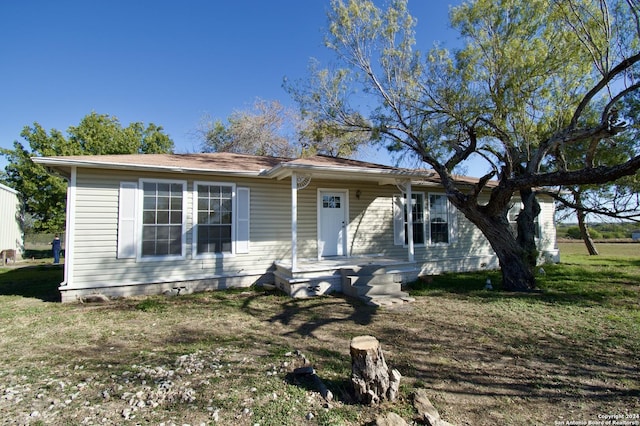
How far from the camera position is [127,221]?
7.05 metres

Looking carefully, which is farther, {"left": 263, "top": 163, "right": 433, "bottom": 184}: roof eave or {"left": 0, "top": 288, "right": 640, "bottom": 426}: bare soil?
{"left": 263, "top": 163, "right": 433, "bottom": 184}: roof eave

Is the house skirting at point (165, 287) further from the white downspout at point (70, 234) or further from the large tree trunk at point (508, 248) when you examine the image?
the large tree trunk at point (508, 248)

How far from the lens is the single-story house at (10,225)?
48.9 ft

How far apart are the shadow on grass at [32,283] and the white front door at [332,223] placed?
20.3ft

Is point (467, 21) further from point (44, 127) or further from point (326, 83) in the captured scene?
point (44, 127)

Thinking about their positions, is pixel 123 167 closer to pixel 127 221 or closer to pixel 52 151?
pixel 127 221

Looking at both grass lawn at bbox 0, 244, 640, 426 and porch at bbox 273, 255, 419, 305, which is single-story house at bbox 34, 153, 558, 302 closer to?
porch at bbox 273, 255, 419, 305

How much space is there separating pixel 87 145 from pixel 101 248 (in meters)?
18.6

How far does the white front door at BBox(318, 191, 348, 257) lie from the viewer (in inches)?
360

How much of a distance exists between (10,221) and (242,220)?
15254 millimetres

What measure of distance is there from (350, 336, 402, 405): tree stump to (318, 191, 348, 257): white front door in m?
5.93

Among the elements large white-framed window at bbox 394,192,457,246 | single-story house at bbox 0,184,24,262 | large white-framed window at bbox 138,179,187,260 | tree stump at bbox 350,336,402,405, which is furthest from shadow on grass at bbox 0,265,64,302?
large white-framed window at bbox 394,192,457,246

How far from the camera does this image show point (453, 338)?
469 cm

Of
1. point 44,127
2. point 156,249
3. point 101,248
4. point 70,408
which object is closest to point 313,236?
point 156,249
